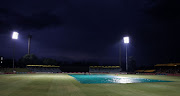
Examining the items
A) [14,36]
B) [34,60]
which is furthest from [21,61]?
[14,36]

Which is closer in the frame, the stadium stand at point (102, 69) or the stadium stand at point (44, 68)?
the stadium stand at point (44, 68)

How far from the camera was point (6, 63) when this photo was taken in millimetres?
102125

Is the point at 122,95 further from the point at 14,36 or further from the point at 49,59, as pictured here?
the point at 49,59

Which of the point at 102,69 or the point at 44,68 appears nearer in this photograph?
the point at 44,68

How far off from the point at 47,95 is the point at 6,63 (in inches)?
3984

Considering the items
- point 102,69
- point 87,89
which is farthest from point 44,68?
point 87,89

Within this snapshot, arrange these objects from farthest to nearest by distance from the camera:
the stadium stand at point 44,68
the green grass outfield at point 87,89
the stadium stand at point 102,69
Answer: the stadium stand at point 102,69
the stadium stand at point 44,68
the green grass outfield at point 87,89

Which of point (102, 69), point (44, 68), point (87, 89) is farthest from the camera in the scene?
point (102, 69)

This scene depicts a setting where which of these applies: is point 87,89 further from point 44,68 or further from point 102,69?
point 44,68

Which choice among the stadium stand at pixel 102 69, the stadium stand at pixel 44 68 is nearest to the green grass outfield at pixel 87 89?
the stadium stand at pixel 44 68

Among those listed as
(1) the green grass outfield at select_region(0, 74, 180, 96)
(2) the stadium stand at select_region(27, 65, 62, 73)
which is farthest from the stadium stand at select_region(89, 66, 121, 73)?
(1) the green grass outfield at select_region(0, 74, 180, 96)

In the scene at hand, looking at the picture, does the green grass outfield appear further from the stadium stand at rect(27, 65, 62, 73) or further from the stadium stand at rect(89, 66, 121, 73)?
the stadium stand at rect(89, 66, 121, 73)

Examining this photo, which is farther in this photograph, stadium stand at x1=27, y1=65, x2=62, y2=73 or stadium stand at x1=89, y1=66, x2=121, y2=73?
stadium stand at x1=89, y1=66, x2=121, y2=73

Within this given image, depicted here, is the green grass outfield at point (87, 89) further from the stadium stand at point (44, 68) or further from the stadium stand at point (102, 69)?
the stadium stand at point (102, 69)
